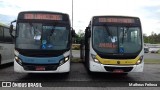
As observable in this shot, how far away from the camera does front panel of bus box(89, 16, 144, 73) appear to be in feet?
52.8

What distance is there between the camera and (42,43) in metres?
15.7

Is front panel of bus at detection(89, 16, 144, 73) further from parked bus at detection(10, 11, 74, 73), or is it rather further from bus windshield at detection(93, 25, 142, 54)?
parked bus at detection(10, 11, 74, 73)

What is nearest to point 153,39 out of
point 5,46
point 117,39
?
point 5,46

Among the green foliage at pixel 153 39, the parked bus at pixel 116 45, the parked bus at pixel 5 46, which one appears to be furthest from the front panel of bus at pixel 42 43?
the green foliage at pixel 153 39

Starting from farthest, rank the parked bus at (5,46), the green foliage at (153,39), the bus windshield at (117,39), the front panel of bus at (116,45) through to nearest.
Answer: the green foliage at (153,39) < the parked bus at (5,46) < the bus windshield at (117,39) < the front panel of bus at (116,45)

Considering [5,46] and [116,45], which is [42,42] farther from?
[5,46]

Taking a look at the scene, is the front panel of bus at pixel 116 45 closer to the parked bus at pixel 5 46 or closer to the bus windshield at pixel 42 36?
the bus windshield at pixel 42 36

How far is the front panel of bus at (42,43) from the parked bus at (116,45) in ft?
4.52

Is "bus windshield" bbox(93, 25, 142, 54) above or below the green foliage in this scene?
above

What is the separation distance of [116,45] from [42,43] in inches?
139

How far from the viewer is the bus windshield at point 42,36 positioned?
15.7 meters

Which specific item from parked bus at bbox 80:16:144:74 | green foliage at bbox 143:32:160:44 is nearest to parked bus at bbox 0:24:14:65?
parked bus at bbox 80:16:144:74

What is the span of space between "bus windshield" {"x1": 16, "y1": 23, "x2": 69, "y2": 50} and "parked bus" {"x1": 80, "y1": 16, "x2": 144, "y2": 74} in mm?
1510

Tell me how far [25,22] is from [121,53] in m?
4.78
